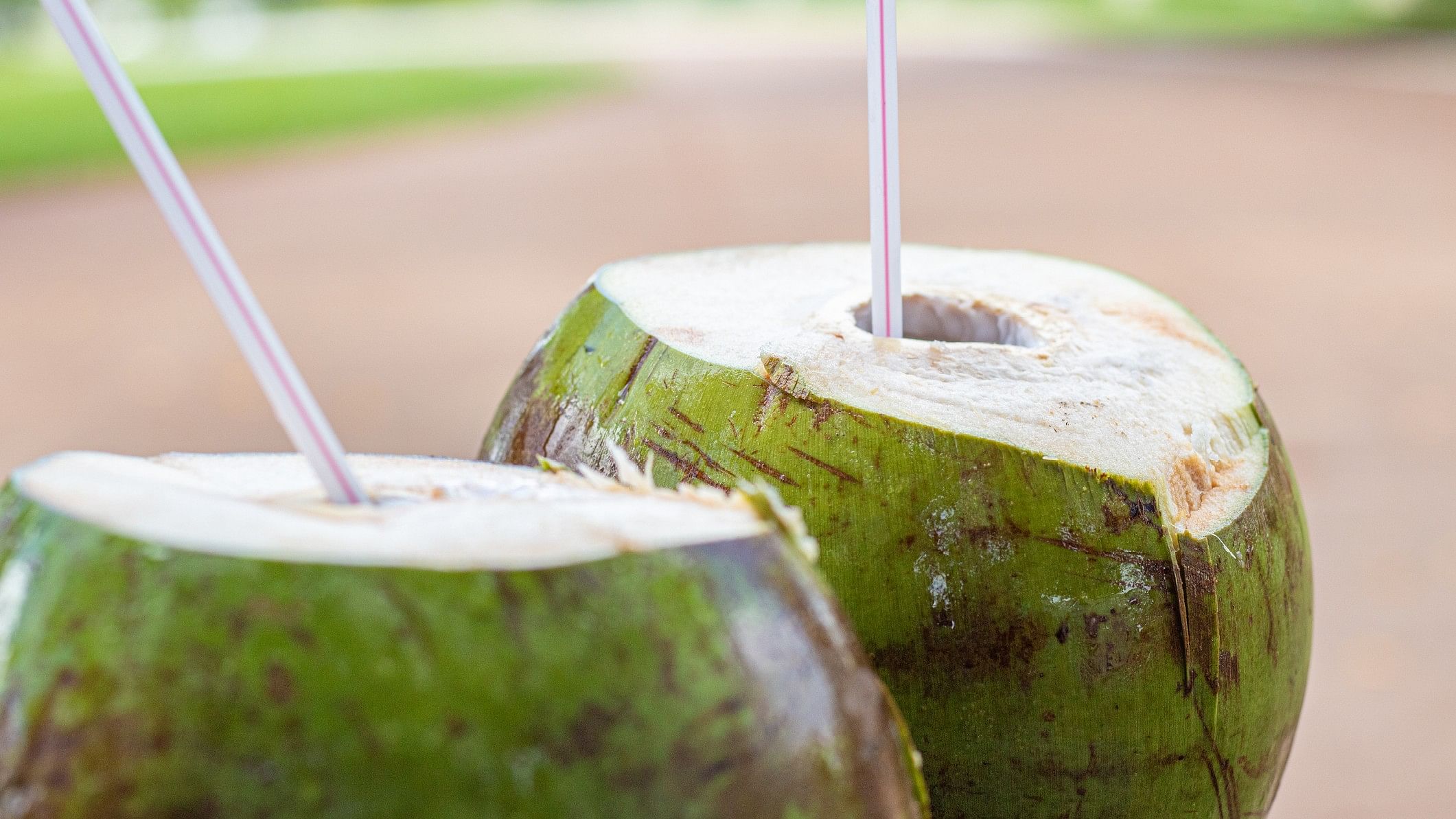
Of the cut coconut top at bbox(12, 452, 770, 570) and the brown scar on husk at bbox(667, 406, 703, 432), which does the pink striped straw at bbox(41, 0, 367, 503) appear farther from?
the brown scar on husk at bbox(667, 406, 703, 432)

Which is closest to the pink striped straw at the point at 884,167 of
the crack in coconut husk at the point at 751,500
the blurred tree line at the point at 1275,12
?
the crack in coconut husk at the point at 751,500

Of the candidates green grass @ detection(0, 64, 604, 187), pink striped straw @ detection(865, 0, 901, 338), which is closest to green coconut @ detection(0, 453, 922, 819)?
pink striped straw @ detection(865, 0, 901, 338)

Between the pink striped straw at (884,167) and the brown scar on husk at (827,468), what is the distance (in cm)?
15

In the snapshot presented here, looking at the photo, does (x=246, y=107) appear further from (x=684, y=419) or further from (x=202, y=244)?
(x=202, y=244)

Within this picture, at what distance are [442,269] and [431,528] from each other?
4510mm

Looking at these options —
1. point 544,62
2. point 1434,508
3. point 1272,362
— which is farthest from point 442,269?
point 544,62

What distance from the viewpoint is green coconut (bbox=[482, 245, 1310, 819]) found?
0.78 metres

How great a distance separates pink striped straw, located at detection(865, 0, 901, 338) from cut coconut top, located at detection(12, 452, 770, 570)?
301mm

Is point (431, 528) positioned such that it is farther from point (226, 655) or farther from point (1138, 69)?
point (1138, 69)

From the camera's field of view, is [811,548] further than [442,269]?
No

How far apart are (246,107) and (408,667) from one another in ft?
29.6

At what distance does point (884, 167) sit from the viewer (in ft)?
2.81

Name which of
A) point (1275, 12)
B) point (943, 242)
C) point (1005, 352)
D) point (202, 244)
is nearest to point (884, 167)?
point (1005, 352)

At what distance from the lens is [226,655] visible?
0.53 m
